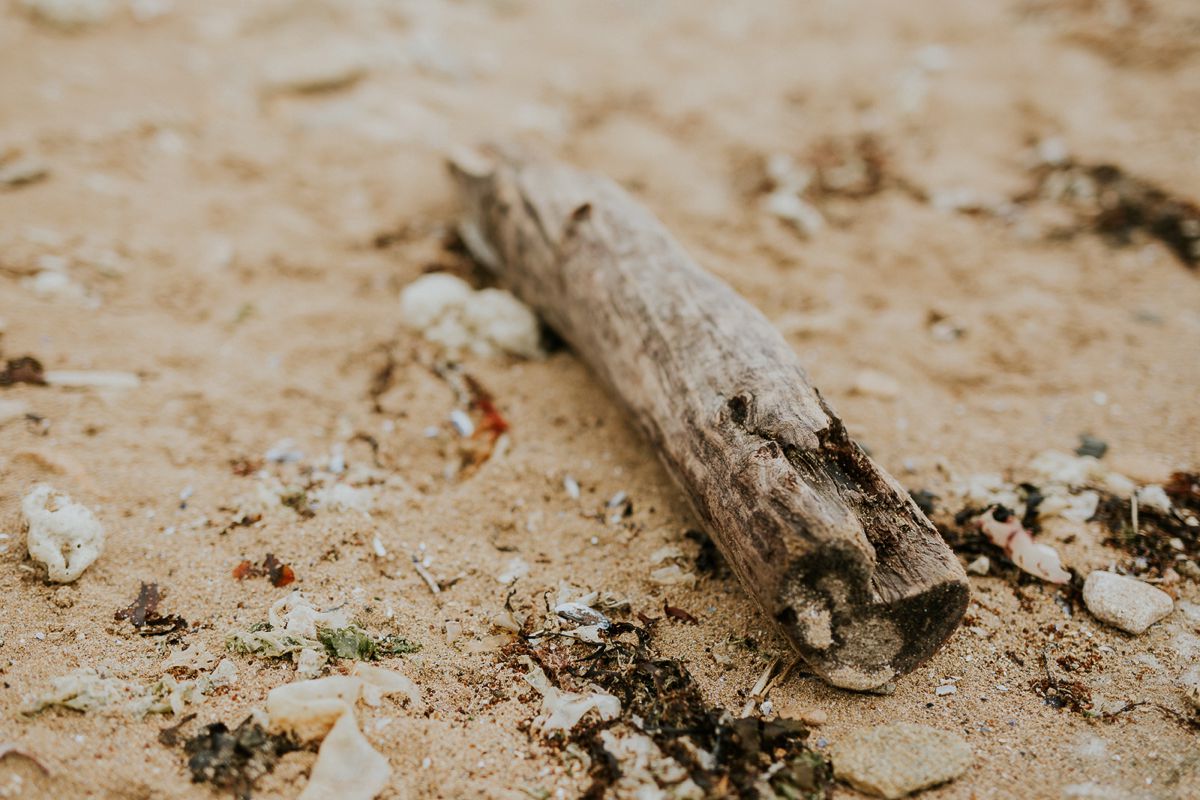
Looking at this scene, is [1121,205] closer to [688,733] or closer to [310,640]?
[688,733]

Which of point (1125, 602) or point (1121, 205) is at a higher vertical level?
point (1121, 205)

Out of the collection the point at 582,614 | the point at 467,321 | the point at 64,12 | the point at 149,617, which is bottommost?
the point at 149,617

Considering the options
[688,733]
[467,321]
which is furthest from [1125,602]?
[467,321]


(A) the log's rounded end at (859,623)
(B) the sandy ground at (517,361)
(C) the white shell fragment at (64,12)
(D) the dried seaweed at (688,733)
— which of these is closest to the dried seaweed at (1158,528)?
(B) the sandy ground at (517,361)

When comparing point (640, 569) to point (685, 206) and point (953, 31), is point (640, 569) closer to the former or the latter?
point (685, 206)

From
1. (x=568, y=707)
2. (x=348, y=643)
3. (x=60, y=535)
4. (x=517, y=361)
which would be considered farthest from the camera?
(x=517, y=361)

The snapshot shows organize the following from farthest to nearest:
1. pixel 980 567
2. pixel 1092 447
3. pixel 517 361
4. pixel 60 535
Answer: pixel 517 361 → pixel 1092 447 → pixel 980 567 → pixel 60 535
